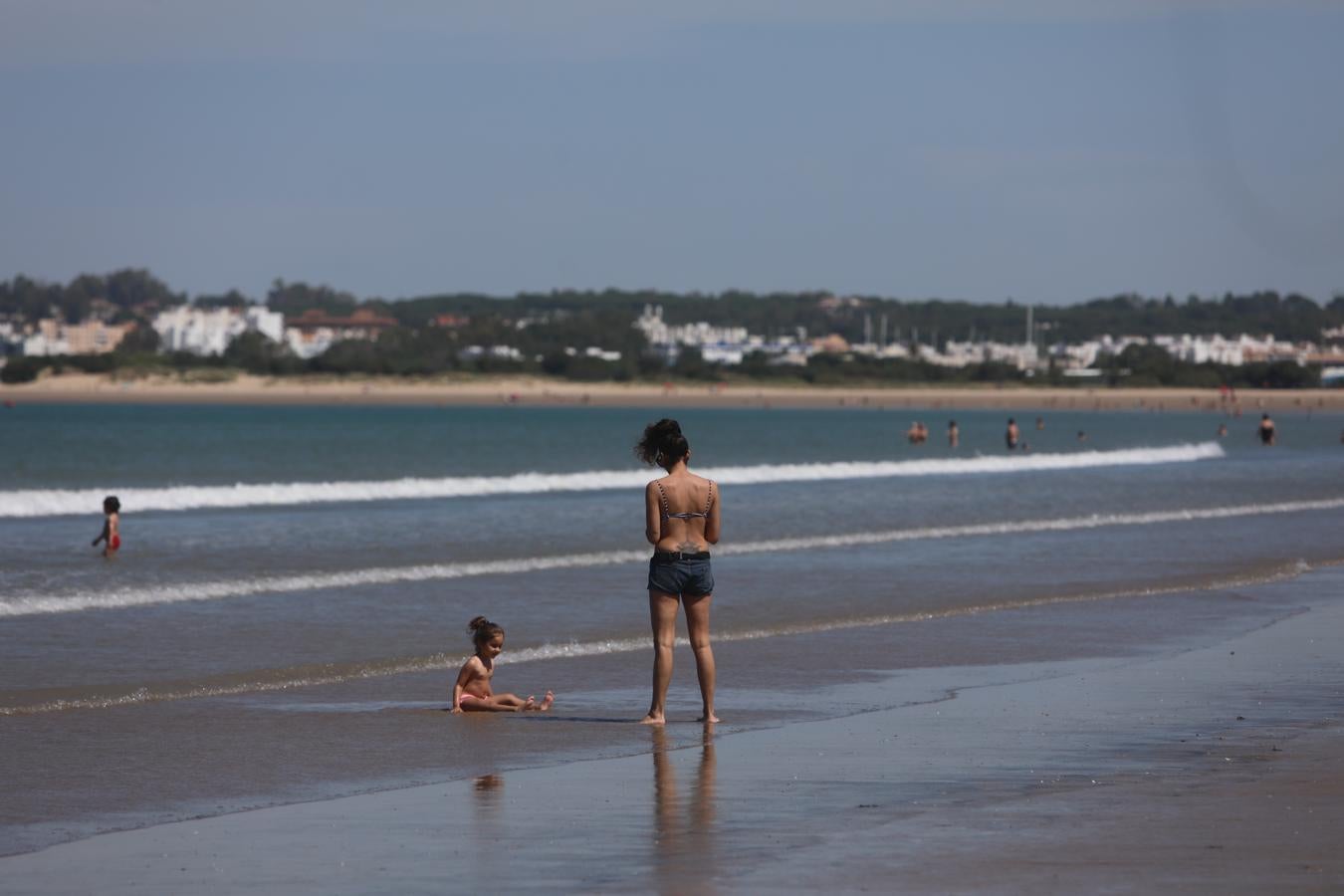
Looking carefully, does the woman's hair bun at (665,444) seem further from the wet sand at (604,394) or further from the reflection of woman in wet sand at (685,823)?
the wet sand at (604,394)

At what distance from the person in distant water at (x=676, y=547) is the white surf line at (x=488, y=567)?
763 centimetres

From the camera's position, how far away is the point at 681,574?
10.1 m

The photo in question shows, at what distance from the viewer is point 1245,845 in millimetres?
6906

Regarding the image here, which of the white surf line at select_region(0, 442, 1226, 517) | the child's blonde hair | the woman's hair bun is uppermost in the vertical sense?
the woman's hair bun

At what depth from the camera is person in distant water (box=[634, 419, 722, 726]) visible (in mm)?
9883

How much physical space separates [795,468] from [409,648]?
36948 mm

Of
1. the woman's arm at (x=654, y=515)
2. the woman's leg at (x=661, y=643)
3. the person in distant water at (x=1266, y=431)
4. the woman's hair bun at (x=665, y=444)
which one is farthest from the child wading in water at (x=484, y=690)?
the person in distant water at (x=1266, y=431)

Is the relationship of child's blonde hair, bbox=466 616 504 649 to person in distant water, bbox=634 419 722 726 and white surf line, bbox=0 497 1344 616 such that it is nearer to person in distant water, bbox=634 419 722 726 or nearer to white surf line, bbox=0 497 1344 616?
person in distant water, bbox=634 419 722 726

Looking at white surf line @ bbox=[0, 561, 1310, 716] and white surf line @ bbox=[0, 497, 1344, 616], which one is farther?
white surf line @ bbox=[0, 497, 1344, 616]

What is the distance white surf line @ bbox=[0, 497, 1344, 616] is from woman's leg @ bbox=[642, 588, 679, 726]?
7.56 m

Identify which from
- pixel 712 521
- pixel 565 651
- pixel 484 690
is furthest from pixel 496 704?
pixel 565 651

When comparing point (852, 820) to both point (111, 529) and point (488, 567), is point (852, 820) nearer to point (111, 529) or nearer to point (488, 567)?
point (488, 567)

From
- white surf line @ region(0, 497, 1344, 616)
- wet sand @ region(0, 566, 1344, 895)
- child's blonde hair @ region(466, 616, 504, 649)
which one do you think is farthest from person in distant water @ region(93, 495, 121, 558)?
wet sand @ region(0, 566, 1344, 895)

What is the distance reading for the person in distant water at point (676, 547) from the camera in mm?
9883
